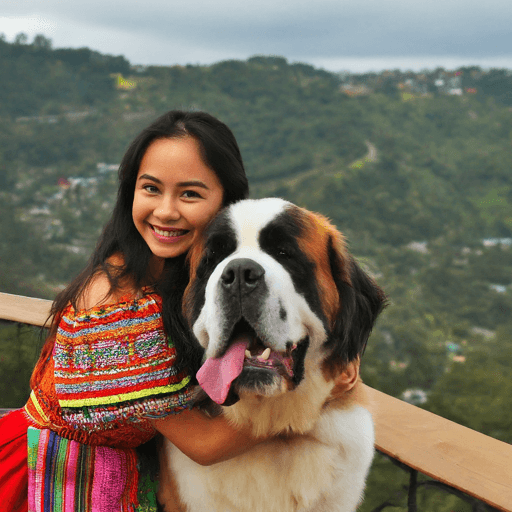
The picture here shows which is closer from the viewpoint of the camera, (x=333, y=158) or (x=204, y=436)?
(x=204, y=436)

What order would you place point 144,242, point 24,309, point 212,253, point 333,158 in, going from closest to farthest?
point 212,253 → point 144,242 → point 24,309 → point 333,158

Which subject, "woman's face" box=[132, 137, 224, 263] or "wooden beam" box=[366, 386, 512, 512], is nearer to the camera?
"wooden beam" box=[366, 386, 512, 512]

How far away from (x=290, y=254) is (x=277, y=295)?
0.17m

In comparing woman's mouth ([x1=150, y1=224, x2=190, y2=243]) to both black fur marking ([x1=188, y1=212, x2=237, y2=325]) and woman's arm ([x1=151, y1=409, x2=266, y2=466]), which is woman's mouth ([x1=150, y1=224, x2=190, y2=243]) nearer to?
black fur marking ([x1=188, y1=212, x2=237, y2=325])

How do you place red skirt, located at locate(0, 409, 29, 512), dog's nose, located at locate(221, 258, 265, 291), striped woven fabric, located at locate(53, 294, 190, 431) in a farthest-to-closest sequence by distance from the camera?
red skirt, located at locate(0, 409, 29, 512)
striped woven fabric, located at locate(53, 294, 190, 431)
dog's nose, located at locate(221, 258, 265, 291)

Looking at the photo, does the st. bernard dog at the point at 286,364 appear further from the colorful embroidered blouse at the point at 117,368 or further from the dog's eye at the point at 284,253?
the colorful embroidered blouse at the point at 117,368

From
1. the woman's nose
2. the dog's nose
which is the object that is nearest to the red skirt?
the woman's nose

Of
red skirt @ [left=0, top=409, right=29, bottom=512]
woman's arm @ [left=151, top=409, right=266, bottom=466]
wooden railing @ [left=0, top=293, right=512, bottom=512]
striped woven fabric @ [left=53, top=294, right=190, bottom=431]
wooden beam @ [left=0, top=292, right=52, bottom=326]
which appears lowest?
red skirt @ [left=0, top=409, right=29, bottom=512]

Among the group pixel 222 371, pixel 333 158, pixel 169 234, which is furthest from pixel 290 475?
pixel 333 158

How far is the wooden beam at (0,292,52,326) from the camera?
229 centimetres

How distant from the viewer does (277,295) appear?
1228 millimetres

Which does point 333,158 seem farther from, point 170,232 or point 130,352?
point 130,352

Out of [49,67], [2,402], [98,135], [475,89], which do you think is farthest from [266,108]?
[2,402]

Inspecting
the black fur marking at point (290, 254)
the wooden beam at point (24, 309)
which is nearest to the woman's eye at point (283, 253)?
the black fur marking at point (290, 254)
